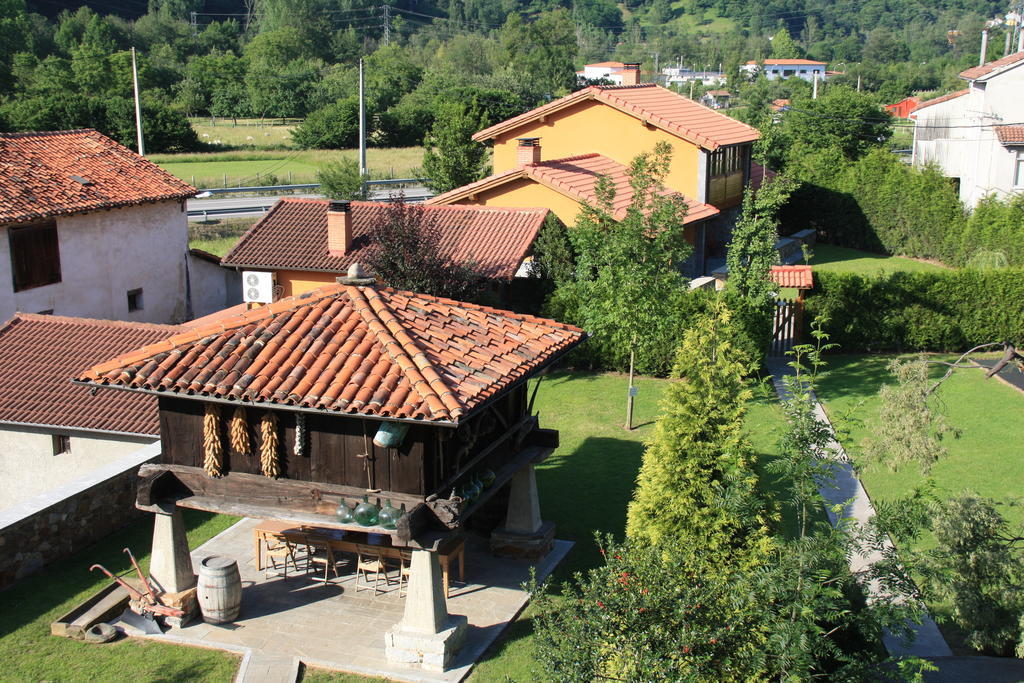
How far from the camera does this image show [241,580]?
12703mm

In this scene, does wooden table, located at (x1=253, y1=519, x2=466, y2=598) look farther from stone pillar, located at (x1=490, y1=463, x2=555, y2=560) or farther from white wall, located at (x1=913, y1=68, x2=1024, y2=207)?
white wall, located at (x1=913, y1=68, x2=1024, y2=207)

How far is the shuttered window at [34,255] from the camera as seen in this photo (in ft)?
77.0

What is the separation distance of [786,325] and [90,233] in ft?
58.6

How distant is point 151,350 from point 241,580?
331 centimetres

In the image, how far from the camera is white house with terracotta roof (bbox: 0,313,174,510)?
16500mm

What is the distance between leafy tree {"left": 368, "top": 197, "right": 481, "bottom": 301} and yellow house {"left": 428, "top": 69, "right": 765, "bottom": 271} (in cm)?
689

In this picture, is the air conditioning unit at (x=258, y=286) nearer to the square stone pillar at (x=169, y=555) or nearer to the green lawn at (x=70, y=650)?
the green lawn at (x=70, y=650)

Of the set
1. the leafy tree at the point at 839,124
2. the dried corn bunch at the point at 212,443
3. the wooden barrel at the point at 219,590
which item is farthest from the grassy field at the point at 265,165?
the dried corn bunch at the point at 212,443

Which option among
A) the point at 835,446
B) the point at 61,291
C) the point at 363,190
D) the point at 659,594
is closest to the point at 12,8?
the point at 363,190

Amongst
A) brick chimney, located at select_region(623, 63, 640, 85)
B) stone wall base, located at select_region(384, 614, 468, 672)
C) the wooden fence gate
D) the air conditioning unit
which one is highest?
brick chimney, located at select_region(623, 63, 640, 85)

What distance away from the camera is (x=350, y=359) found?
36.2 ft

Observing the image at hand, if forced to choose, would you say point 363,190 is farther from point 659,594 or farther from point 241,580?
point 659,594

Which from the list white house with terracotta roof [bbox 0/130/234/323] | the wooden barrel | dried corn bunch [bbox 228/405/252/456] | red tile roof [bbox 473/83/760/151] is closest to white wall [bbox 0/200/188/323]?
white house with terracotta roof [bbox 0/130/234/323]

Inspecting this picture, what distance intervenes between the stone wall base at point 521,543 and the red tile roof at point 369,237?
1095 centimetres
